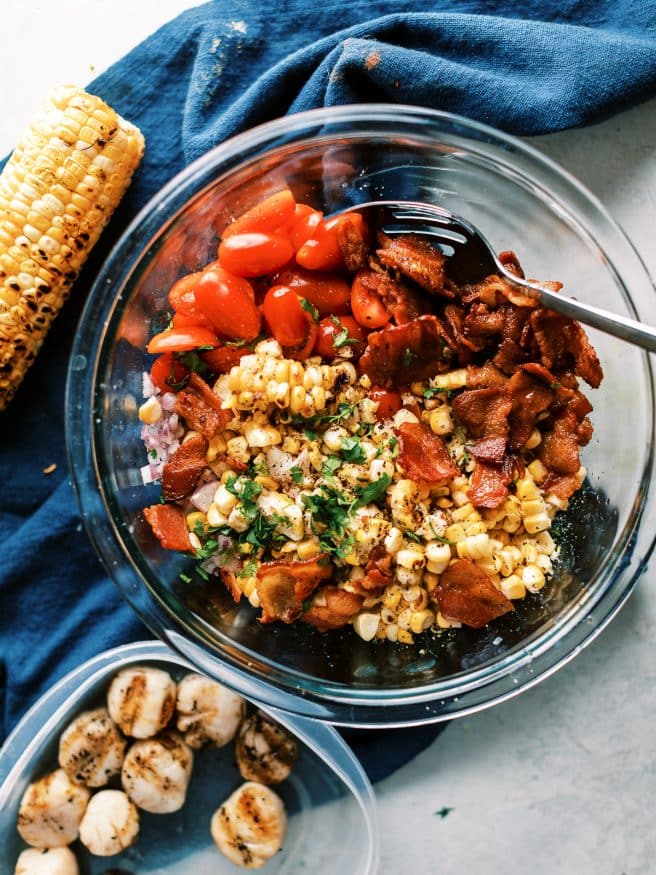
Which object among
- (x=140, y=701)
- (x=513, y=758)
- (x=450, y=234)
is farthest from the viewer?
(x=513, y=758)

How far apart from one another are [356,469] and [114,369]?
0.59 metres

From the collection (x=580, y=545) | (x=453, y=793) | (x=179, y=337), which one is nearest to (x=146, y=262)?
(x=179, y=337)

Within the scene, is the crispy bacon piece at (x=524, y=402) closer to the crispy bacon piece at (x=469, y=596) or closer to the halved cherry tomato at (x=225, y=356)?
the crispy bacon piece at (x=469, y=596)

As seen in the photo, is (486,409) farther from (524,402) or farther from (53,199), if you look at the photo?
(53,199)

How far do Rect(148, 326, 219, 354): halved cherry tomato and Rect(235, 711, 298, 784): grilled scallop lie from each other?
38.8 inches

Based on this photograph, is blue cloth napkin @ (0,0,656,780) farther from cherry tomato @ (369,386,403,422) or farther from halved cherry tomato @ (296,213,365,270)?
cherry tomato @ (369,386,403,422)

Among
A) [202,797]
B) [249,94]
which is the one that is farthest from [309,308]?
[202,797]

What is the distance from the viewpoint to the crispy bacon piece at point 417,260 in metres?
1.78

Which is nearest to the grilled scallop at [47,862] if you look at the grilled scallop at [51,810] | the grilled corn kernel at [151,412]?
the grilled scallop at [51,810]

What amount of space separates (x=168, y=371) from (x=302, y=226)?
0.45 m

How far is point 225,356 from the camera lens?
72.5 inches

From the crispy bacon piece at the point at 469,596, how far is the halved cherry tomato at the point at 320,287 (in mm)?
640

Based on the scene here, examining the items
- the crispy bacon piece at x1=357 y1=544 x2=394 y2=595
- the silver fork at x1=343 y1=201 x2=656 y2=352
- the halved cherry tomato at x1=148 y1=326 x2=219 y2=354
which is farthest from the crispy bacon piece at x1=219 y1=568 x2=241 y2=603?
the silver fork at x1=343 y1=201 x2=656 y2=352

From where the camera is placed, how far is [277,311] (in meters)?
1.79
